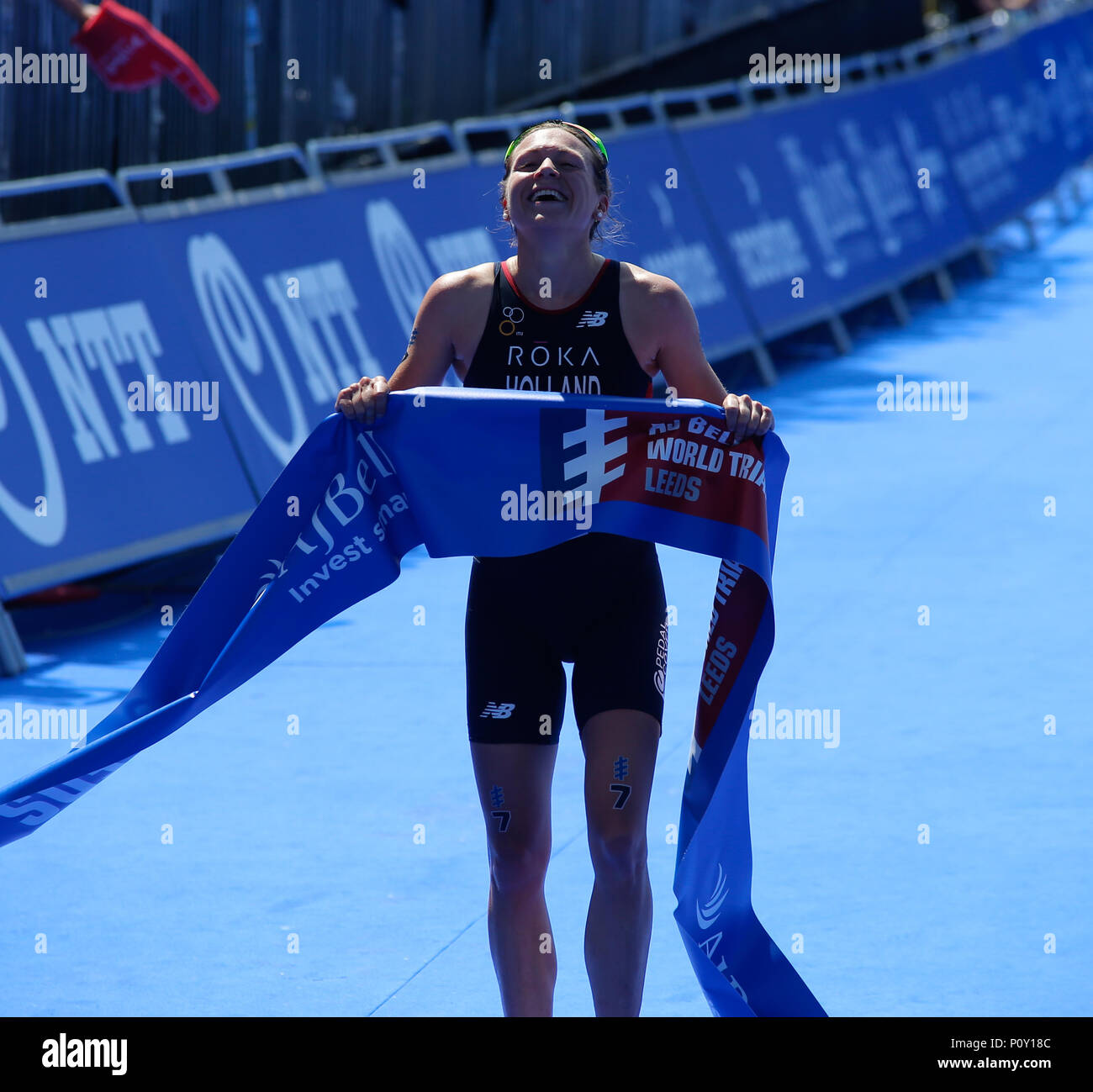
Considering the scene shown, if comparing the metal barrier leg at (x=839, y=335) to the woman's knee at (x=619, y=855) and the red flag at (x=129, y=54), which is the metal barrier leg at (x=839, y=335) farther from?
the woman's knee at (x=619, y=855)

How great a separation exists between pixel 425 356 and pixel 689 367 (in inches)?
25.2

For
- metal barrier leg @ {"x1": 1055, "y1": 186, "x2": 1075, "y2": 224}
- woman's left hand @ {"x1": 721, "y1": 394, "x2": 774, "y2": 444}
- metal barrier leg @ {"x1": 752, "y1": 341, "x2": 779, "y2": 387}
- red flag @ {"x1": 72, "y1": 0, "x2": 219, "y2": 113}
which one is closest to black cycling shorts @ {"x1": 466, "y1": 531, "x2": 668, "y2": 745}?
woman's left hand @ {"x1": 721, "y1": 394, "x2": 774, "y2": 444}

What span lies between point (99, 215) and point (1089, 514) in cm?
633

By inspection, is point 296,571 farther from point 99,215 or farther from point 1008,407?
point 1008,407

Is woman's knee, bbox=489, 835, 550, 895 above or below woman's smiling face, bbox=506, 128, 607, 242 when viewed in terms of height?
below

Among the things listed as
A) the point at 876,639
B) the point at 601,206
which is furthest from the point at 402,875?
the point at 876,639

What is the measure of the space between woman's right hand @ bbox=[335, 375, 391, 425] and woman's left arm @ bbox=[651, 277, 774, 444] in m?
0.68

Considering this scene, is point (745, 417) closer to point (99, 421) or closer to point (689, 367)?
point (689, 367)

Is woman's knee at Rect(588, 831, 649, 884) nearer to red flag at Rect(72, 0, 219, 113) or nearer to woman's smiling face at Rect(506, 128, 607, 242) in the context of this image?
woman's smiling face at Rect(506, 128, 607, 242)

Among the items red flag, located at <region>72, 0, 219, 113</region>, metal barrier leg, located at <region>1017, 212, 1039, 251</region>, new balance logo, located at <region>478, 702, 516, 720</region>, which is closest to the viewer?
new balance logo, located at <region>478, 702, 516, 720</region>

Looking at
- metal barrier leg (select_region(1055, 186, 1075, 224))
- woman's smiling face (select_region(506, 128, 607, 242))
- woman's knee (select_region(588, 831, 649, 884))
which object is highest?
woman's smiling face (select_region(506, 128, 607, 242))

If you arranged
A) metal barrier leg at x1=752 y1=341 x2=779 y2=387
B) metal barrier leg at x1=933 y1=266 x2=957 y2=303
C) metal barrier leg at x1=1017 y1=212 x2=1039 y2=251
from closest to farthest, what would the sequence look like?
metal barrier leg at x1=752 y1=341 x2=779 y2=387 → metal barrier leg at x1=933 y1=266 x2=957 y2=303 → metal barrier leg at x1=1017 y1=212 x2=1039 y2=251

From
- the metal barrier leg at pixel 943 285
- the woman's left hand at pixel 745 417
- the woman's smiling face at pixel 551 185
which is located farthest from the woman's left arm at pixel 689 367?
the metal barrier leg at pixel 943 285

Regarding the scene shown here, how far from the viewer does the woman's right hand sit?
13.8 ft
